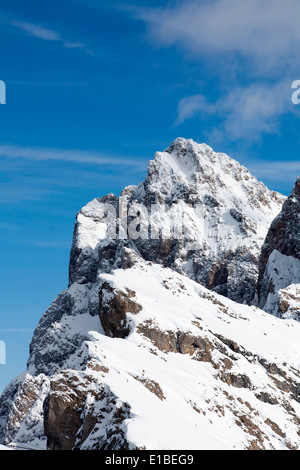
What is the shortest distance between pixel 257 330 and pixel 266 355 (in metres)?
13.1

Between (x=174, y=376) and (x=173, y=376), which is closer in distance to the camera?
(x=173, y=376)

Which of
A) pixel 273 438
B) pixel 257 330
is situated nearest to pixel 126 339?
pixel 273 438
